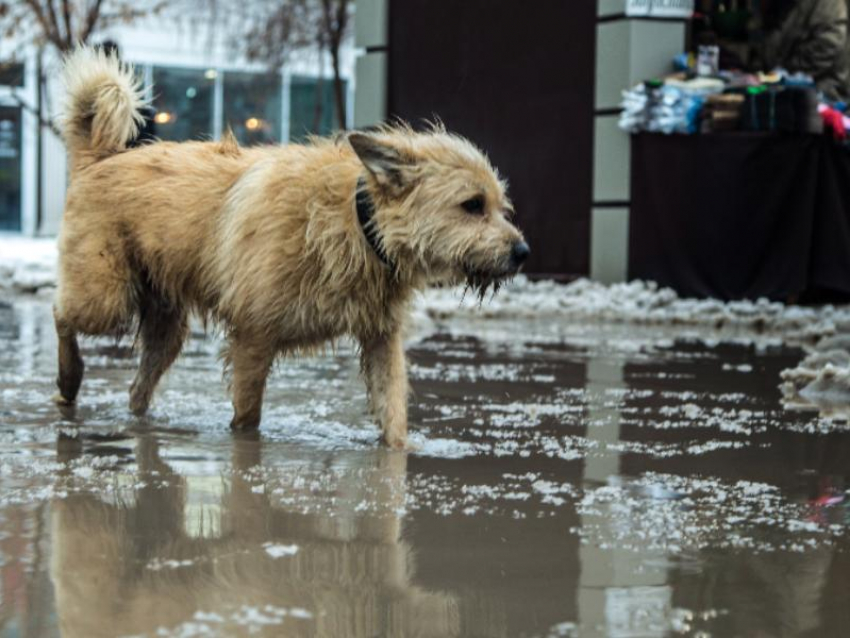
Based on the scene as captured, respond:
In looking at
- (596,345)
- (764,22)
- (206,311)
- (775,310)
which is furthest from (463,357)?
(764,22)

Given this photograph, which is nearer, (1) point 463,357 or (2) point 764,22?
(1) point 463,357

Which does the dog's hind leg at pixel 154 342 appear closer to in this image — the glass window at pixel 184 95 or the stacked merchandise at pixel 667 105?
the stacked merchandise at pixel 667 105

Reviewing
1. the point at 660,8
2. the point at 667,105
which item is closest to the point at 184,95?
the point at 660,8

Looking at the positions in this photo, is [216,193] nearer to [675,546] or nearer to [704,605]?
[675,546]

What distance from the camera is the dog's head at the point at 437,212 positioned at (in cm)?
588

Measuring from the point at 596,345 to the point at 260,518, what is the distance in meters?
6.46

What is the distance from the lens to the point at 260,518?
14.8 feet

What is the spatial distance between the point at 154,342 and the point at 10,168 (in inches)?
1089

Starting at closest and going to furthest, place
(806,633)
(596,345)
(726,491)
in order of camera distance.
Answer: (806,633) < (726,491) < (596,345)

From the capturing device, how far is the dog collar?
19.6 ft

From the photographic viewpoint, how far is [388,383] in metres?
6.20

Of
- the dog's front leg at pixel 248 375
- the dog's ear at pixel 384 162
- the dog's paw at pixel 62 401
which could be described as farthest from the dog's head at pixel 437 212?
the dog's paw at pixel 62 401

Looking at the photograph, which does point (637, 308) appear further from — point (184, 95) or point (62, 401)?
point (184, 95)

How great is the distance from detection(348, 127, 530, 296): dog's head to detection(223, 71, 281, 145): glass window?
29.5m
